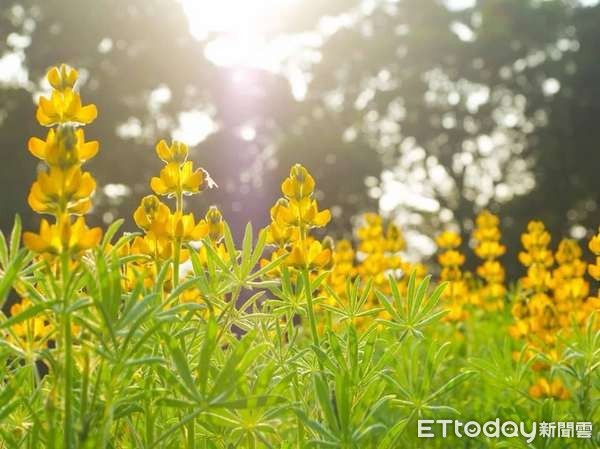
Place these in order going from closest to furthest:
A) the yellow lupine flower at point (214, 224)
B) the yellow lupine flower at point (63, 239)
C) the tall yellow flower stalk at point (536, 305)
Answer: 1. the yellow lupine flower at point (63, 239)
2. the yellow lupine flower at point (214, 224)
3. the tall yellow flower stalk at point (536, 305)

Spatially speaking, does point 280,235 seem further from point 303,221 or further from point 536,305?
point 536,305

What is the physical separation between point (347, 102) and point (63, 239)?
900 inches

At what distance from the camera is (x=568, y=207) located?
22.1 m

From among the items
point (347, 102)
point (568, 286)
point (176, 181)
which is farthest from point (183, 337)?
point (347, 102)

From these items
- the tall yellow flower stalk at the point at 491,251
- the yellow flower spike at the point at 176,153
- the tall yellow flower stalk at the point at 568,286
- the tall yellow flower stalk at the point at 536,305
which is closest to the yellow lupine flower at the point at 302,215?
the yellow flower spike at the point at 176,153

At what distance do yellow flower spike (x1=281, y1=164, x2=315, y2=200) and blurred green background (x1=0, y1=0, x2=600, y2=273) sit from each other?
15.6m

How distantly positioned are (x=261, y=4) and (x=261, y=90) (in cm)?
331

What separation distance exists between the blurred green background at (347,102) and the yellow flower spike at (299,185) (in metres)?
15.6

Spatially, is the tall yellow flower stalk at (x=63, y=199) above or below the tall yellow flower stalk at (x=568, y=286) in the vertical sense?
below

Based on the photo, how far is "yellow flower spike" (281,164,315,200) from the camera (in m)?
1.59

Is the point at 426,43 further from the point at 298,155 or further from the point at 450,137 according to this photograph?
the point at 298,155

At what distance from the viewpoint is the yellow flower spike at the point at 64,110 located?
1.32 metres

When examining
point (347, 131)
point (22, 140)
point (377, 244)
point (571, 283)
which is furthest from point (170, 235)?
point (347, 131)

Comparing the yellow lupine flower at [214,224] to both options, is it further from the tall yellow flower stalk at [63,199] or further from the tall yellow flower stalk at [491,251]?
the tall yellow flower stalk at [491,251]
